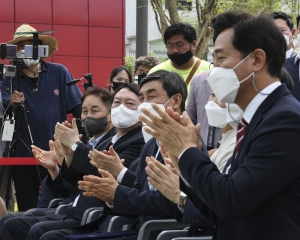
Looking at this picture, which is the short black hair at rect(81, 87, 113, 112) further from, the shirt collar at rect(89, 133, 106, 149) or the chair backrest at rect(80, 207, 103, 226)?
the chair backrest at rect(80, 207, 103, 226)

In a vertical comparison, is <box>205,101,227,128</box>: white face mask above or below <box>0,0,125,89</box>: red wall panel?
below

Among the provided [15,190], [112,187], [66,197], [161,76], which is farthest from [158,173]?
[15,190]

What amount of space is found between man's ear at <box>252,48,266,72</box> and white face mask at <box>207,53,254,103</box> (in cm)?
3

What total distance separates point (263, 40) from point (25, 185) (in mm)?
5052

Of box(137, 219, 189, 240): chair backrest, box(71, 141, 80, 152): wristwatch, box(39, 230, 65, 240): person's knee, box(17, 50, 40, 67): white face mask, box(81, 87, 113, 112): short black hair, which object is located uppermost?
box(17, 50, 40, 67): white face mask

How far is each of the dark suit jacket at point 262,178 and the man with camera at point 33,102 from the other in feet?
16.0

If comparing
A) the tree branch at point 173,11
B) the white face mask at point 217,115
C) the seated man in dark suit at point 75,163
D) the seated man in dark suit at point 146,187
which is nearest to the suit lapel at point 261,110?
the white face mask at point 217,115

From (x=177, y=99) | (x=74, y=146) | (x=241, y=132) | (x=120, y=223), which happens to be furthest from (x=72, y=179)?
(x=241, y=132)

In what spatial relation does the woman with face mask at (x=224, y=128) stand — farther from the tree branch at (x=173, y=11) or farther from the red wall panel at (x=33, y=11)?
the red wall panel at (x=33, y=11)

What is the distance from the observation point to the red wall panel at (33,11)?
37.6ft

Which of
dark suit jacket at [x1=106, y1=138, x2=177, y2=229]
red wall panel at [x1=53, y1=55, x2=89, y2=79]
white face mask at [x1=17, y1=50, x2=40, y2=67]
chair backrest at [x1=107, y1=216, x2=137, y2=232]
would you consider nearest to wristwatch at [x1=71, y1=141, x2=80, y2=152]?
chair backrest at [x1=107, y1=216, x2=137, y2=232]

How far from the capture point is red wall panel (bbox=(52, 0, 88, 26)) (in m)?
11.9

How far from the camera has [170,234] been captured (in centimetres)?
394

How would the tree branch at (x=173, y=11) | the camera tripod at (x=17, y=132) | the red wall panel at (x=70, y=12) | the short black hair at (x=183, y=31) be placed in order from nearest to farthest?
the short black hair at (x=183, y=31) < the camera tripod at (x=17, y=132) < the tree branch at (x=173, y=11) < the red wall panel at (x=70, y=12)
